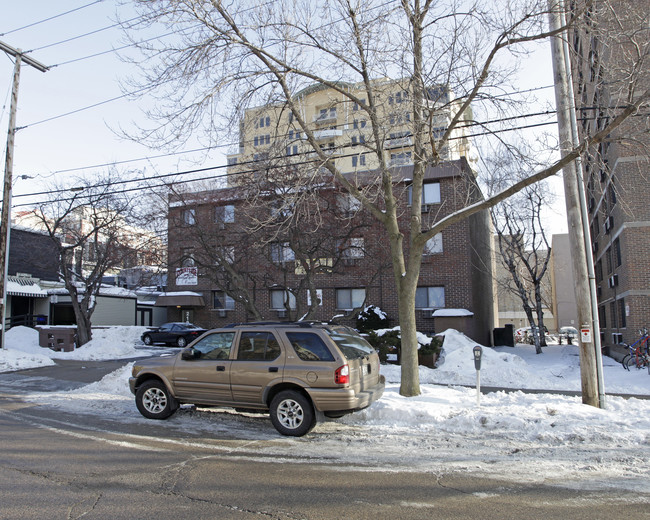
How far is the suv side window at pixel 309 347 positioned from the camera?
734 centimetres

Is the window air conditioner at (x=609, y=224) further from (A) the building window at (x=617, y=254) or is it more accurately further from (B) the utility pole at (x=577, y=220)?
(B) the utility pole at (x=577, y=220)

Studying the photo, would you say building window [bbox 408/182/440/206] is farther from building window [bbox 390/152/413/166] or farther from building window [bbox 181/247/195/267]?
building window [bbox 390/152/413/166]

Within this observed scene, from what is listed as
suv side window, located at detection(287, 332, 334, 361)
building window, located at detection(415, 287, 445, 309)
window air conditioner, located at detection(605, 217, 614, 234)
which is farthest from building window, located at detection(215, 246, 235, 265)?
window air conditioner, located at detection(605, 217, 614, 234)

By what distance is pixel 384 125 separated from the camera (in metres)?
9.77

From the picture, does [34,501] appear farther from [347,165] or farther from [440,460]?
[347,165]

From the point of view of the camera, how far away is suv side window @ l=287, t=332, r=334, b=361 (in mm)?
7336

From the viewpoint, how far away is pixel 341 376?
279 inches

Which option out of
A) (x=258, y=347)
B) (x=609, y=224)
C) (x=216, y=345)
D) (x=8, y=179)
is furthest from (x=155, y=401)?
(x=609, y=224)

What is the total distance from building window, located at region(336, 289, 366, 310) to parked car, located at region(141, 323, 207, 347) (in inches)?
311

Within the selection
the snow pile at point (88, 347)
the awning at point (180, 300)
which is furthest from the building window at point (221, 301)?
the snow pile at point (88, 347)

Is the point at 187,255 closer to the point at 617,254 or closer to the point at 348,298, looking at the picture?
the point at 348,298

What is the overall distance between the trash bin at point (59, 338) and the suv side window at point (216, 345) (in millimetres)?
16816

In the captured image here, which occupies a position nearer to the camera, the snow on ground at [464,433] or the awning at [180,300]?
the snow on ground at [464,433]

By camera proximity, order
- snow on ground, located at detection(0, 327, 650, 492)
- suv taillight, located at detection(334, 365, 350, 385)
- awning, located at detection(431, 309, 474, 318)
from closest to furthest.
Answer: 1. snow on ground, located at detection(0, 327, 650, 492)
2. suv taillight, located at detection(334, 365, 350, 385)
3. awning, located at detection(431, 309, 474, 318)
